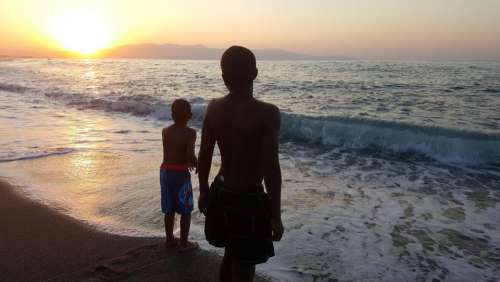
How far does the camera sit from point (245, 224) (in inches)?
99.5

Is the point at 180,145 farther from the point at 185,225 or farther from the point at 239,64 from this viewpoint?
the point at 239,64

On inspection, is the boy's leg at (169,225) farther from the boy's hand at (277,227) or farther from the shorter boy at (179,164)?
the boy's hand at (277,227)

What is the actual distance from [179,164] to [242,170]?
1.67 meters

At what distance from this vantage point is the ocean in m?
4.36

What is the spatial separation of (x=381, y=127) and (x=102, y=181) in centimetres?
787

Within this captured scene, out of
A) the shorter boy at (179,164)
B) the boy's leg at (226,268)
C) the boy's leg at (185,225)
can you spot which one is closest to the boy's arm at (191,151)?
the shorter boy at (179,164)

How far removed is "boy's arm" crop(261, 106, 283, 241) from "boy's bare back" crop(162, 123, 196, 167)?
1.69 meters

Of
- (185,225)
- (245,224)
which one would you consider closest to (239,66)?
(245,224)

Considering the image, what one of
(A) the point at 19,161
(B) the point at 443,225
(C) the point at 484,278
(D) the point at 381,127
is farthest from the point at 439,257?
(D) the point at 381,127

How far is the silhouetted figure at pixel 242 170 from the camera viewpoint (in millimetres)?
2398

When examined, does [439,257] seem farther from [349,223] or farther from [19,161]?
[19,161]

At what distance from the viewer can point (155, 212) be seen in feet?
17.7

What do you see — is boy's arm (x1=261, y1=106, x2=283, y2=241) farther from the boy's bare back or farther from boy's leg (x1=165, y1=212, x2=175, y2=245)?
boy's leg (x1=165, y1=212, x2=175, y2=245)

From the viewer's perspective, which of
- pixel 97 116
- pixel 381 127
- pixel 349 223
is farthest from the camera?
pixel 97 116
